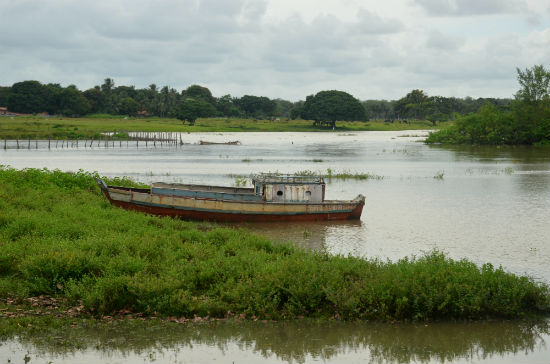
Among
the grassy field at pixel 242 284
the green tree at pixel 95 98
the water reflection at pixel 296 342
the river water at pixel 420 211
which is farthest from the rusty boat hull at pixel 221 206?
the green tree at pixel 95 98

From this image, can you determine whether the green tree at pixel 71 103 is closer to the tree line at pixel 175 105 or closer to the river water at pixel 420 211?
the tree line at pixel 175 105

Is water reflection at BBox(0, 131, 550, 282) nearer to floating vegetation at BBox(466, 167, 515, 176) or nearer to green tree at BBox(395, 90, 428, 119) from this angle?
floating vegetation at BBox(466, 167, 515, 176)

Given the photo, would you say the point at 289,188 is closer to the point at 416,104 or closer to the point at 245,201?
the point at 245,201

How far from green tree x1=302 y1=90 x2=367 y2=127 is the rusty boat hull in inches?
5517

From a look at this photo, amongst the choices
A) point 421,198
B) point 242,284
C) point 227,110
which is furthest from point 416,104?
point 242,284

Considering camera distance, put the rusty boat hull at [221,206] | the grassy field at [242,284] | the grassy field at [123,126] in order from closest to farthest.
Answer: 1. the grassy field at [242,284]
2. the rusty boat hull at [221,206]
3. the grassy field at [123,126]

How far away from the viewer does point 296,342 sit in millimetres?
12406

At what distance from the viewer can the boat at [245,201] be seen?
26578 mm

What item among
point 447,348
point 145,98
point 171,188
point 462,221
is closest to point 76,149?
point 171,188

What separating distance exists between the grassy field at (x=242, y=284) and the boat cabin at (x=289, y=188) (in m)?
10.9

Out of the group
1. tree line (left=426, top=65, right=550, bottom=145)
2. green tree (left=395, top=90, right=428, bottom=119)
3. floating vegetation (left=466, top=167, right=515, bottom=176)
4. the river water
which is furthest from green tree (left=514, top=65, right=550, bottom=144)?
green tree (left=395, top=90, right=428, bottom=119)

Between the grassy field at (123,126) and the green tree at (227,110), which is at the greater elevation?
the green tree at (227,110)

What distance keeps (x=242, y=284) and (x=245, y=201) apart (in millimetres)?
13249

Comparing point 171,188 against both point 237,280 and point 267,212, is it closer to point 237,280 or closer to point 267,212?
point 267,212
